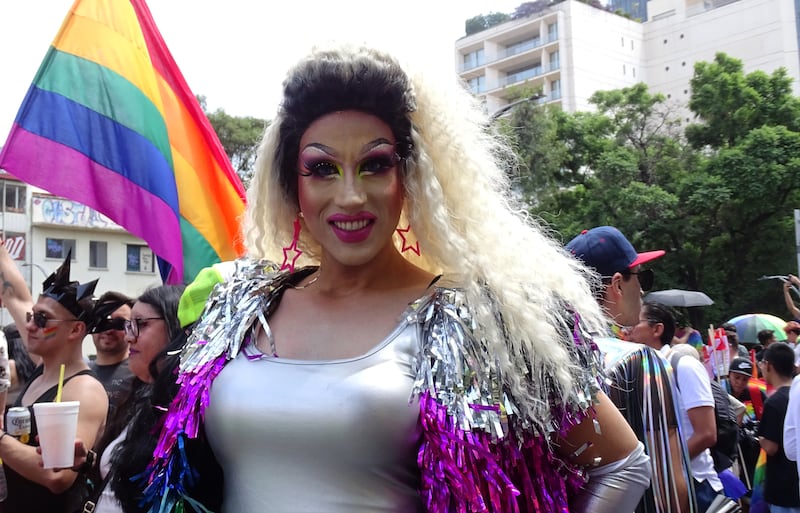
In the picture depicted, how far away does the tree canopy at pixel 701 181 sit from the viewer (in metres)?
22.8

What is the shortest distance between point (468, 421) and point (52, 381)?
3.02 meters

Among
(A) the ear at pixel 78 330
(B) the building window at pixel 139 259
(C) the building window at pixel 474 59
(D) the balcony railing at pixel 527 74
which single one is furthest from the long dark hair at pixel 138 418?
(C) the building window at pixel 474 59

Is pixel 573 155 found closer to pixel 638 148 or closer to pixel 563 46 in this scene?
pixel 638 148

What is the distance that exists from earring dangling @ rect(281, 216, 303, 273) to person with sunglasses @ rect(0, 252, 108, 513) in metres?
1.92

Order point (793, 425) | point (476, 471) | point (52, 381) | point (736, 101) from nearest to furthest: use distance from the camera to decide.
A: 1. point (476, 471)
2. point (52, 381)
3. point (793, 425)
4. point (736, 101)

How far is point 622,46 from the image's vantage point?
53.5 meters

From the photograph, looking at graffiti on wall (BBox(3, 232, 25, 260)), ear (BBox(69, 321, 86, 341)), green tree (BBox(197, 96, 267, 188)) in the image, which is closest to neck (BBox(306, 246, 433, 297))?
ear (BBox(69, 321, 86, 341))

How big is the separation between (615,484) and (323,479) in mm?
669

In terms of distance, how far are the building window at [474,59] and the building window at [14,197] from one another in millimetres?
33710

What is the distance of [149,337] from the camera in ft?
10.7

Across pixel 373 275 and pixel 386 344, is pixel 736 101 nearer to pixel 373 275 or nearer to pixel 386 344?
pixel 373 275

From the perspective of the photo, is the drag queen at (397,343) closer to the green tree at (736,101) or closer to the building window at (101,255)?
the green tree at (736,101)

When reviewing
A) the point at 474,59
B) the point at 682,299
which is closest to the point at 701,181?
the point at 682,299

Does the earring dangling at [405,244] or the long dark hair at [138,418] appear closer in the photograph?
the earring dangling at [405,244]
